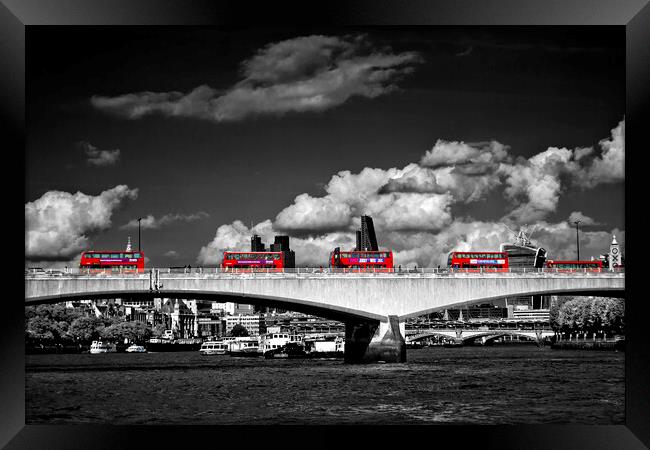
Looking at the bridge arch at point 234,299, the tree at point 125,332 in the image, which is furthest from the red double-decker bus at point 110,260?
the tree at point 125,332

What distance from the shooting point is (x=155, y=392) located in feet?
124

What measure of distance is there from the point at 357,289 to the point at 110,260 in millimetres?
14128

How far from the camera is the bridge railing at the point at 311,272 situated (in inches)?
2034

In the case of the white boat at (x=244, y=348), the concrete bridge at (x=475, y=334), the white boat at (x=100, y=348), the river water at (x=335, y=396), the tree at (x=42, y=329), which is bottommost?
the concrete bridge at (x=475, y=334)

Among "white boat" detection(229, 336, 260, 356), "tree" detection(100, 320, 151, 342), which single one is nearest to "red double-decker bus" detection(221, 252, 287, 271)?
"white boat" detection(229, 336, 260, 356)

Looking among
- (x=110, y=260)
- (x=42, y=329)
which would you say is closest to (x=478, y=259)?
(x=110, y=260)

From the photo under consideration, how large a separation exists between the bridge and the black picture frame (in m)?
34.9

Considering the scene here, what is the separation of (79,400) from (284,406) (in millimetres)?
8165

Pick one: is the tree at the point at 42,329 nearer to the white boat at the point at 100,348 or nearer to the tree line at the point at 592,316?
the white boat at the point at 100,348

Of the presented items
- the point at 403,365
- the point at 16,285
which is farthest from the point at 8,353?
the point at 403,365

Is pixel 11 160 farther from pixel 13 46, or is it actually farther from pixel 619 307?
pixel 619 307

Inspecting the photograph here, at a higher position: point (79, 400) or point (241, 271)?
point (241, 271)

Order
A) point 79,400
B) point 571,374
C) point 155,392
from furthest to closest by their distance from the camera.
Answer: point 571,374
point 155,392
point 79,400
